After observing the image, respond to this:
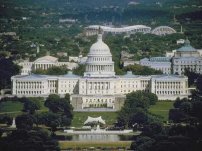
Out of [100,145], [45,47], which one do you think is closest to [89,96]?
[100,145]

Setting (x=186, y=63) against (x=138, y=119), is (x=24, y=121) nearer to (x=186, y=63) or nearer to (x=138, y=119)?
(x=138, y=119)

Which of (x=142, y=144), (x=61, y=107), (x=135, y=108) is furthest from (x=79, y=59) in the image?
(x=142, y=144)

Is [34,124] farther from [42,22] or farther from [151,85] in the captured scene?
[42,22]

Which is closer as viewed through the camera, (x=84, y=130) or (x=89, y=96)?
(x=84, y=130)

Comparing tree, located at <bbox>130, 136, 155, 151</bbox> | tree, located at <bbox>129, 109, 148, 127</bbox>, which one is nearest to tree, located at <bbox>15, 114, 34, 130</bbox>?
tree, located at <bbox>129, 109, 148, 127</bbox>

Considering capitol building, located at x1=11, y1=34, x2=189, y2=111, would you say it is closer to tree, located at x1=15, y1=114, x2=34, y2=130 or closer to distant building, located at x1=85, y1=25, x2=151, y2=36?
tree, located at x1=15, y1=114, x2=34, y2=130

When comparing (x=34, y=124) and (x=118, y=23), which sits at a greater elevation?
(x=118, y=23)

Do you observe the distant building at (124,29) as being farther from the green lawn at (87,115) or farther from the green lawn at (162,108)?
the green lawn at (87,115)
